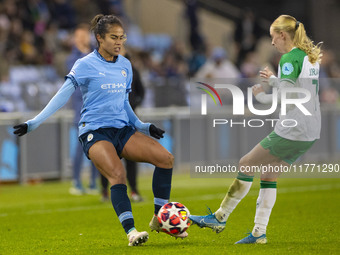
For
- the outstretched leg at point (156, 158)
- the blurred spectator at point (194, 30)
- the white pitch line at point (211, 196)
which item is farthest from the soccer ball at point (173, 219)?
the blurred spectator at point (194, 30)

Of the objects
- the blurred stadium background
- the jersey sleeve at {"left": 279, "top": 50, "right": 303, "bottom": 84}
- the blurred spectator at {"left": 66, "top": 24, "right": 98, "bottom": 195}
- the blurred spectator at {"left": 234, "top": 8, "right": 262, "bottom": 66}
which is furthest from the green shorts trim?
the blurred spectator at {"left": 234, "top": 8, "right": 262, "bottom": 66}

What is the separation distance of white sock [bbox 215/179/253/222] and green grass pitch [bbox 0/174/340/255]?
0.28m

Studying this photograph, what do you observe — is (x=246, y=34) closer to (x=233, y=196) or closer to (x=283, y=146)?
(x=233, y=196)

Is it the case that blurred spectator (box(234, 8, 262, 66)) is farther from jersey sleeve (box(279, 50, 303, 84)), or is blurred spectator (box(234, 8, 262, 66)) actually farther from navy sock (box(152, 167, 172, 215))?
jersey sleeve (box(279, 50, 303, 84))

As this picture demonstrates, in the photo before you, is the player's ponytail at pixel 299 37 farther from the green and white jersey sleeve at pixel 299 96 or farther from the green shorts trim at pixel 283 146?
the green shorts trim at pixel 283 146

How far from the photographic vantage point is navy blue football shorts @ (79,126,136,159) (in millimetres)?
7711

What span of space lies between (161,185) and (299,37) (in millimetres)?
1888

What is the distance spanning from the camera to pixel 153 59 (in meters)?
22.8

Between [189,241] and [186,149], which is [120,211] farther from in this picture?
[186,149]

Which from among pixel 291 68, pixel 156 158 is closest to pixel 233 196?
pixel 156 158

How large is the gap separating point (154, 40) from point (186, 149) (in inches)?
278

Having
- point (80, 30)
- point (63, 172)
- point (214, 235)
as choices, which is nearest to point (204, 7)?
point (63, 172)

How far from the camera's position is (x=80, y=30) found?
42.0ft

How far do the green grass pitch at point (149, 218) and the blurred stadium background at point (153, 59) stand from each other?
86cm
